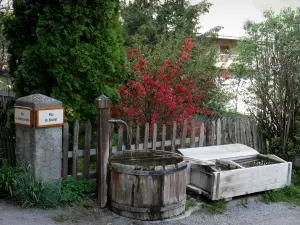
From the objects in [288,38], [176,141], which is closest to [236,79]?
[288,38]

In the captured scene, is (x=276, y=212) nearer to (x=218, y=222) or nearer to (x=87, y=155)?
(x=218, y=222)

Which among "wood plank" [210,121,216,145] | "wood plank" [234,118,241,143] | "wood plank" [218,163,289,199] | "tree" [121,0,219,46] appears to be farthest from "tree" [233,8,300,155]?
"tree" [121,0,219,46]

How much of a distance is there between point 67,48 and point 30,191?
2.29 meters

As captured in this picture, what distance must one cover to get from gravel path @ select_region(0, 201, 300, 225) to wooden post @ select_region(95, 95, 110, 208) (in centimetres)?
26

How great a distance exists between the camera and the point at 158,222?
16.2ft

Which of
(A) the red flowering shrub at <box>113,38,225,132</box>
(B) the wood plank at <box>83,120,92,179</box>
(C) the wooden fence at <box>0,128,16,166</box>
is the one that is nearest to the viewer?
(B) the wood plank at <box>83,120,92,179</box>

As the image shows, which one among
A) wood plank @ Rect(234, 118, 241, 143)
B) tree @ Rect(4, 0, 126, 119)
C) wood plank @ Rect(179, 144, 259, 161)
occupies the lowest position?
wood plank @ Rect(179, 144, 259, 161)

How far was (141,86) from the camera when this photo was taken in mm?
7031

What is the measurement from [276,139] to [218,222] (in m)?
3.29

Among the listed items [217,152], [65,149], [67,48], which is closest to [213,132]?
[217,152]

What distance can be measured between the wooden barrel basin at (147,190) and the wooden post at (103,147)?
0.14 m

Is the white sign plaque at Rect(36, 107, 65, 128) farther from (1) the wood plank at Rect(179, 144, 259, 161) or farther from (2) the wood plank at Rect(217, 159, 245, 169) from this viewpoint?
(2) the wood plank at Rect(217, 159, 245, 169)

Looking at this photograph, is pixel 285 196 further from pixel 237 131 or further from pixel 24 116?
pixel 24 116

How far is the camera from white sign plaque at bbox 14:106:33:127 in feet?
16.3
